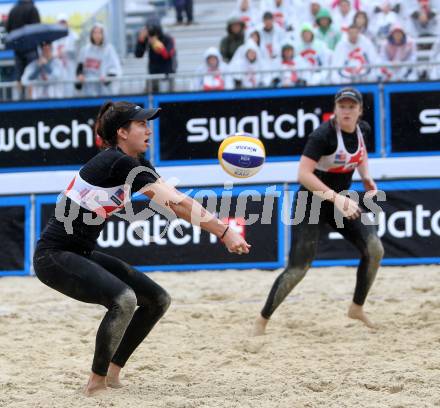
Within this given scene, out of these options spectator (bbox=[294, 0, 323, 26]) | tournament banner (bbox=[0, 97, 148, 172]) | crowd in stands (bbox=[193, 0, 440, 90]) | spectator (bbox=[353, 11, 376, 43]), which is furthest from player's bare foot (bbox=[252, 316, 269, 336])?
spectator (bbox=[294, 0, 323, 26])

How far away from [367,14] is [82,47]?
13.8 ft

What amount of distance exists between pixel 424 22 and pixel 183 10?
4.69 m

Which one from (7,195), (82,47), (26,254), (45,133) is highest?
(82,47)

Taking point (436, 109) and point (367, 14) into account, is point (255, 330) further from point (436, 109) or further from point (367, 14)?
point (367, 14)

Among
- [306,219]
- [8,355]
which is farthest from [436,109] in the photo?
[8,355]

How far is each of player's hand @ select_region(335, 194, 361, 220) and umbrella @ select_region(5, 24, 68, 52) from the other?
246 inches

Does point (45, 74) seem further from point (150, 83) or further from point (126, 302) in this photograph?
point (126, 302)

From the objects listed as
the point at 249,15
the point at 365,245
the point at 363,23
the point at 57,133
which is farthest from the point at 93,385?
the point at 249,15

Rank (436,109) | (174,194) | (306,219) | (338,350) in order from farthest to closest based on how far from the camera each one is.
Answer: (436,109) < (306,219) < (338,350) < (174,194)

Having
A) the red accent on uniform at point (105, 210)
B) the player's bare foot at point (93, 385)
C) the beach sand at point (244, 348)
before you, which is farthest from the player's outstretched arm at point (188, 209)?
the player's bare foot at point (93, 385)

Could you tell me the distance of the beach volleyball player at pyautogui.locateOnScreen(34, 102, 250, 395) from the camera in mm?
5238

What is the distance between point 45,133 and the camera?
36.4 ft

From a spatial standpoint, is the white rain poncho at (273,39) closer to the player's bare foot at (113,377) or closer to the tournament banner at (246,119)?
the tournament banner at (246,119)

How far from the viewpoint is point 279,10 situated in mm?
13570
